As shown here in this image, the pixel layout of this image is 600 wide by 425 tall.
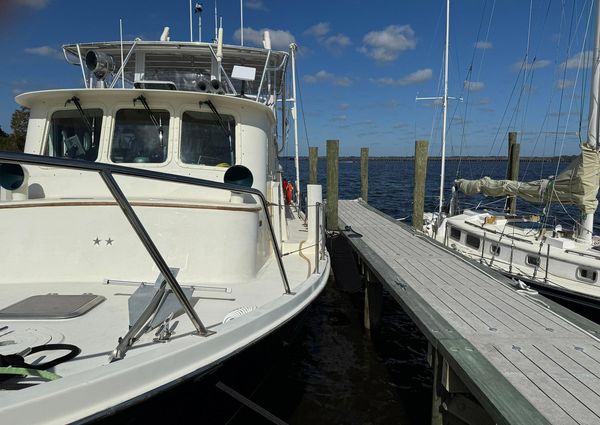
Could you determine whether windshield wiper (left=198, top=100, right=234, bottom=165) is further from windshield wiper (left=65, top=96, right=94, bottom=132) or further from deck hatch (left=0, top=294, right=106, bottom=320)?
deck hatch (left=0, top=294, right=106, bottom=320)

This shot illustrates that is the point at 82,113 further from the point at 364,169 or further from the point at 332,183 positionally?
the point at 364,169

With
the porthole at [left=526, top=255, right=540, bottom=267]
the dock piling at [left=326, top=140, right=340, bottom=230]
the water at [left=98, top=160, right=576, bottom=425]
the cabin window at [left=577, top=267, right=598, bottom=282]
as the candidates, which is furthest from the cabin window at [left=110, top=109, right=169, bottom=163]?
the cabin window at [left=577, top=267, right=598, bottom=282]

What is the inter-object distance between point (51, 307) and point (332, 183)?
904cm

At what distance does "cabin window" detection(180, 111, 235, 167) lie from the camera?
5121 mm

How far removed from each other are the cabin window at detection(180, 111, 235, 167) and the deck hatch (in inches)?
84.0

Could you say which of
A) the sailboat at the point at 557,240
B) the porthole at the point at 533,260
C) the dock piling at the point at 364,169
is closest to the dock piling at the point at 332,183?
the sailboat at the point at 557,240

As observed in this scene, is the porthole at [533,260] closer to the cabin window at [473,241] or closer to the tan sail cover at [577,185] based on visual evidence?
the cabin window at [473,241]

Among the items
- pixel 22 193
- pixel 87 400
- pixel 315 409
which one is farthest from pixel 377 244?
pixel 87 400

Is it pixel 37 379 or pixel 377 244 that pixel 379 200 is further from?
pixel 37 379

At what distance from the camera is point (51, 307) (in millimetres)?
3172

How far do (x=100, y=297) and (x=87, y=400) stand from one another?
1532 mm

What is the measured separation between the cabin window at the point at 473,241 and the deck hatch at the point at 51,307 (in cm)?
956

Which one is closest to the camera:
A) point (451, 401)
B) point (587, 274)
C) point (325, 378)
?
point (451, 401)

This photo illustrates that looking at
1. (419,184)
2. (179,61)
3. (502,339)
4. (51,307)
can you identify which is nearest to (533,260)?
(419,184)
